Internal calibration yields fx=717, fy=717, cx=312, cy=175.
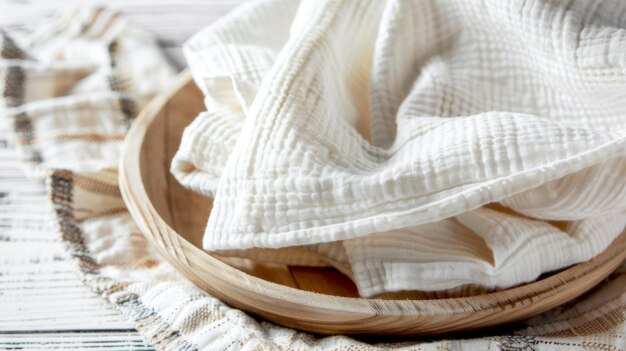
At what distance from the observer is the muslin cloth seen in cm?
40

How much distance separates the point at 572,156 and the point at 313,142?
5.4 inches

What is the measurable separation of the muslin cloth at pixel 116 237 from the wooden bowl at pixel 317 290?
0.01m

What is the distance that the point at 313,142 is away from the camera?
15.9 inches

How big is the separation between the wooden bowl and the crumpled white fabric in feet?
0.05

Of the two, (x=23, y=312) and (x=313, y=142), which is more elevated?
(x=313, y=142)

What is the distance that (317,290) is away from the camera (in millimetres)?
448

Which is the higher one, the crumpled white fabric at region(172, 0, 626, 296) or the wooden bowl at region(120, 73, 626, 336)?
the crumpled white fabric at region(172, 0, 626, 296)

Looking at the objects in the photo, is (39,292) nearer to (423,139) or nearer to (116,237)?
(116,237)

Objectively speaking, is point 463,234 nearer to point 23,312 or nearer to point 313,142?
point 313,142

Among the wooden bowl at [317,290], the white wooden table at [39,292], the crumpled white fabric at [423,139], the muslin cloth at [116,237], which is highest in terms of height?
the crumpled white fabric at [423,139]

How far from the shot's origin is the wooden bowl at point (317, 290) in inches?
15.0

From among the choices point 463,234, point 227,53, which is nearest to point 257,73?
point 227,53

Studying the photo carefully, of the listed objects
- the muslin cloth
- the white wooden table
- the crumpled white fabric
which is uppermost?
the crumpled white fabric

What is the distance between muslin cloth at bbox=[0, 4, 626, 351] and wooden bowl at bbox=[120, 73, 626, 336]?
0.03 ft
